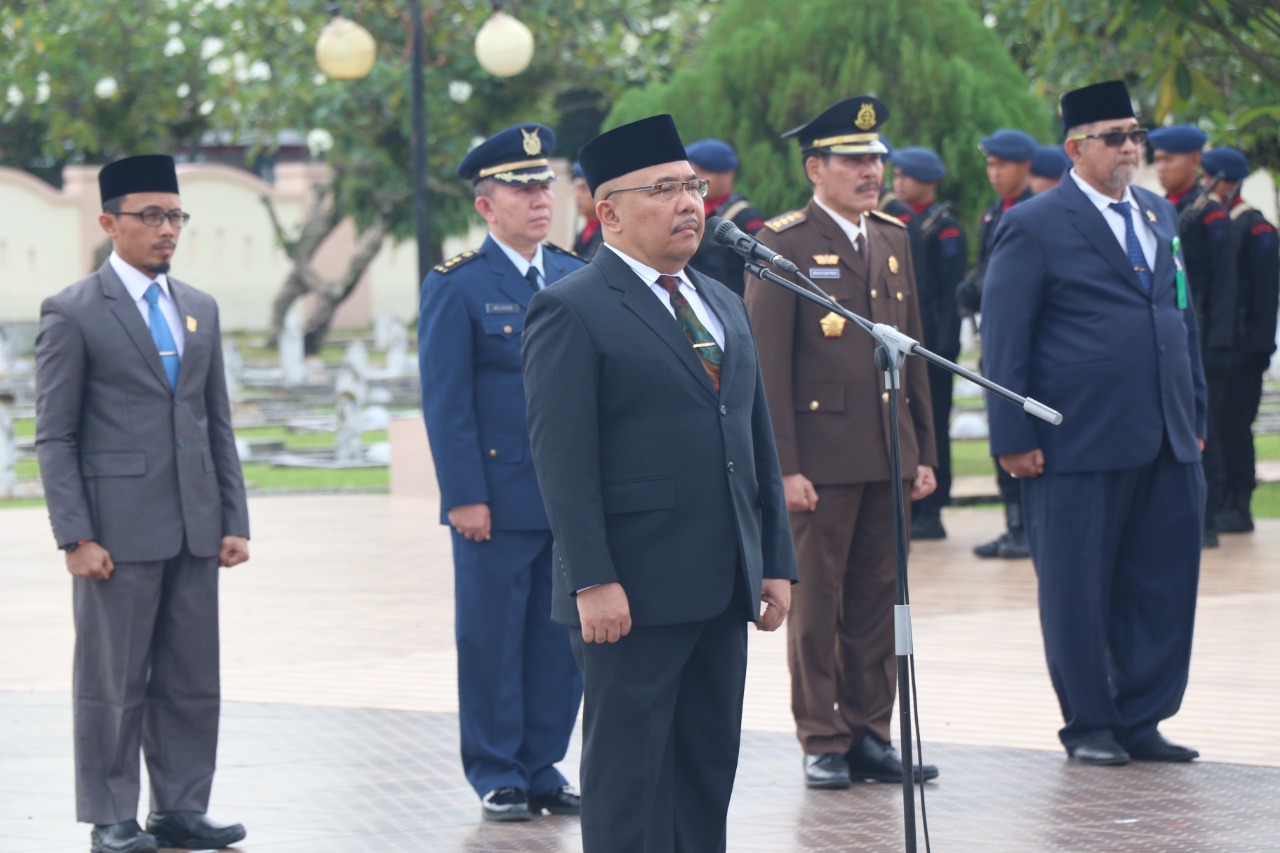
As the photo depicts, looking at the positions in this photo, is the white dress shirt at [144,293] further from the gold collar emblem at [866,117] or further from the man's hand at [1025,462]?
the man's hand at [1025,462]

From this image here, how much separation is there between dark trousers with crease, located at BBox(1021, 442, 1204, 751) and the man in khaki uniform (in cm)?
60

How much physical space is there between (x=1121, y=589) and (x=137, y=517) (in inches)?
137

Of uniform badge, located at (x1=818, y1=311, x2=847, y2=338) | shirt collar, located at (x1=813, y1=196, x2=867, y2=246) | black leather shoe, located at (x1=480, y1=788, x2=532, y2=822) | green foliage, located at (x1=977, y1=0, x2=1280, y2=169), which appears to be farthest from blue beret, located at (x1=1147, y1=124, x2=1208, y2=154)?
black leather shoe, located at (x1=480, y1=788, x2=532, y2=822)

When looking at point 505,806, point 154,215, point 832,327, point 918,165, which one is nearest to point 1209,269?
point 918,165

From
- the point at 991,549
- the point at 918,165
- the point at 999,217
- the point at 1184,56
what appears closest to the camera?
the point at 1184,56

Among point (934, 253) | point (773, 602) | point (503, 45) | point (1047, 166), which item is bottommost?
point (773, 602)

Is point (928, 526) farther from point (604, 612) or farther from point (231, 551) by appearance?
point (604, 612)

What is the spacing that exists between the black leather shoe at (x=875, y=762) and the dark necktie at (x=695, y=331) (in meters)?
2.47

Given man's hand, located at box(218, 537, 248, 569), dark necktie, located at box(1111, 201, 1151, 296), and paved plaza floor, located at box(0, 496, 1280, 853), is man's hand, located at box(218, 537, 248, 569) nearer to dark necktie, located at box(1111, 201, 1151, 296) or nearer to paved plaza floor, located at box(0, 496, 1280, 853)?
paved plaza floor, located at box(0, 496, 1280, 853)

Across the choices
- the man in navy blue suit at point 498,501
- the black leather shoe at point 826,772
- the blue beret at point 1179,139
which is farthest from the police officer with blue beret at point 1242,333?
the man in navy blue suit at point 498,501

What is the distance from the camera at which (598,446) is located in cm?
485

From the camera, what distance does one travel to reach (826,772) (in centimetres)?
691

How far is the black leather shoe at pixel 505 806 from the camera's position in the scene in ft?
21.7

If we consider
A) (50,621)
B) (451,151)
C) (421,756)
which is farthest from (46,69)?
(421,756)
